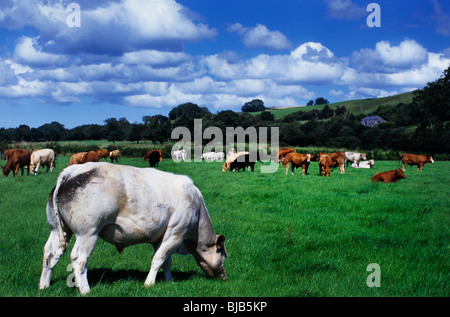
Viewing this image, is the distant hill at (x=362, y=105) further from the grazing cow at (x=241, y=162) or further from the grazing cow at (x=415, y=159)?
the grazing cow at (x=241, y=162)

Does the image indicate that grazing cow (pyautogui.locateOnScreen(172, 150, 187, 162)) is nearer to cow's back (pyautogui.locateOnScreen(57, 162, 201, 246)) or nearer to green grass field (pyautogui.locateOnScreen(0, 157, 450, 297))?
green grass field (pyautogui.locateOnScreen(0, 157, 450, 297))

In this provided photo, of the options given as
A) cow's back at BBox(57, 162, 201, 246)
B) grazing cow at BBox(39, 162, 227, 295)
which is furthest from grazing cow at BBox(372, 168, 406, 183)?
cow's back at BBox(57, 162, 201, 246)

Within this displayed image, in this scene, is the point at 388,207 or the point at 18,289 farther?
the point at 388,207

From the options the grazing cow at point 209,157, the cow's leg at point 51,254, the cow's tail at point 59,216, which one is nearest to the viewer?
the cow's tail at point 59,216

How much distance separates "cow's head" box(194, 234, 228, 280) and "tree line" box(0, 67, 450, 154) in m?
52.8

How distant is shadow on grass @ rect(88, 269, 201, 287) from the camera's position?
5.50 metres

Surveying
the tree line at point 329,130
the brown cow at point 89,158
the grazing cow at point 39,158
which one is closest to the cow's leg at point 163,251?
the grazing cow at point 39,158

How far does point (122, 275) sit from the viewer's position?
581cm

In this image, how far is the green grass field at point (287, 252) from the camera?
522 cm

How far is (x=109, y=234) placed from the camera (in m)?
4.85

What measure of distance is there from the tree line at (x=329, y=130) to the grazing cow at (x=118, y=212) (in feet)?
176
